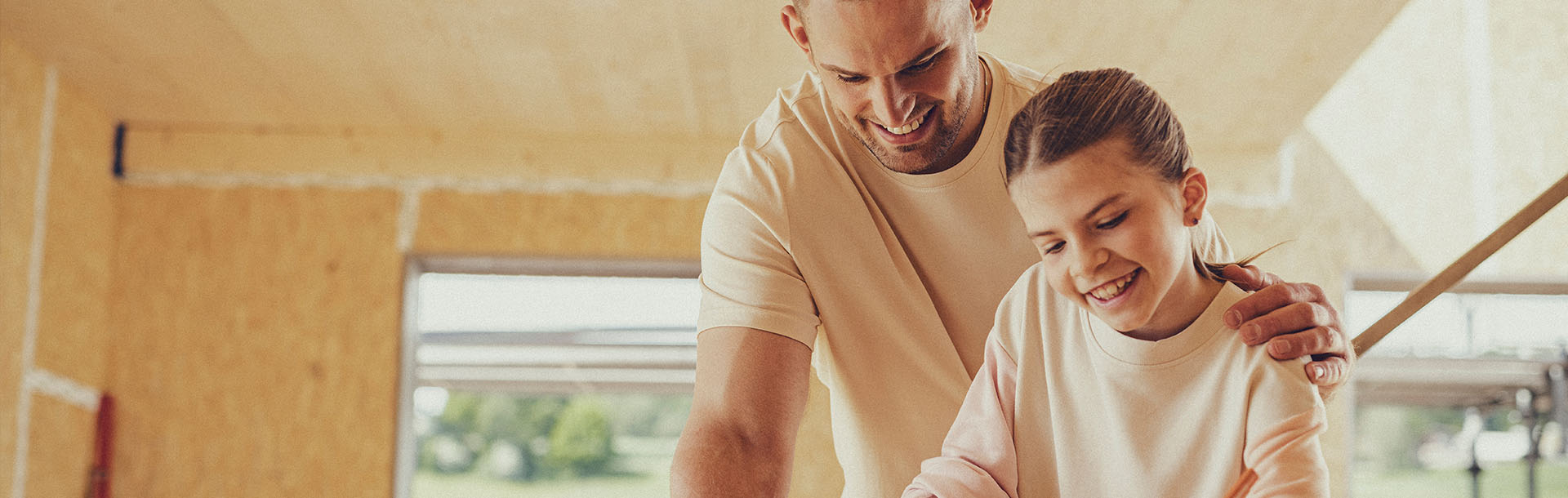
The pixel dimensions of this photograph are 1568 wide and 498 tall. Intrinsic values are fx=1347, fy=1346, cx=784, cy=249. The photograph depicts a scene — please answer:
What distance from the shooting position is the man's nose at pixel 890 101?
158 centimetres

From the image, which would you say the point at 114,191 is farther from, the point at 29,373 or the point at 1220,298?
the point at 1220,298

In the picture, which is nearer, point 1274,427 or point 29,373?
point 1274,427

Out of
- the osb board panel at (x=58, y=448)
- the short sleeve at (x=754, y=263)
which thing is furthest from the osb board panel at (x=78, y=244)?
the short sleeve at (x=754, y=263)

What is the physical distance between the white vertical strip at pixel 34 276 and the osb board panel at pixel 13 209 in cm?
3

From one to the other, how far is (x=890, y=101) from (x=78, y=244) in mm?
4391

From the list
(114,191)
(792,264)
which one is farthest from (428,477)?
(792,264)

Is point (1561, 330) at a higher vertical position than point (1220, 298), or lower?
higher

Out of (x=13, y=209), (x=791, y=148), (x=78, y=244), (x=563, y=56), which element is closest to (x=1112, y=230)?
(x=791, y=148)

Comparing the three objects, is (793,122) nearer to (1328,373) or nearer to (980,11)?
(980,11)

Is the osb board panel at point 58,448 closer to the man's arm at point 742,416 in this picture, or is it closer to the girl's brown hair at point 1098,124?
the man's arm at point 742,416

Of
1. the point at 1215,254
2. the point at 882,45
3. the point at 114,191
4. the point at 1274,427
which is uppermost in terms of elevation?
the point at 114,191

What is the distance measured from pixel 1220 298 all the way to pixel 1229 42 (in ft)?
10.8

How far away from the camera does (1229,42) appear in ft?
14.3

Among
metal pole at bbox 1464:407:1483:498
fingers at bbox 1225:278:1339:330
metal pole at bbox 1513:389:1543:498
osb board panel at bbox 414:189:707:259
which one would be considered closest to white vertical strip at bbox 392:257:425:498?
osb board panel at bbox 414:189:707:259
